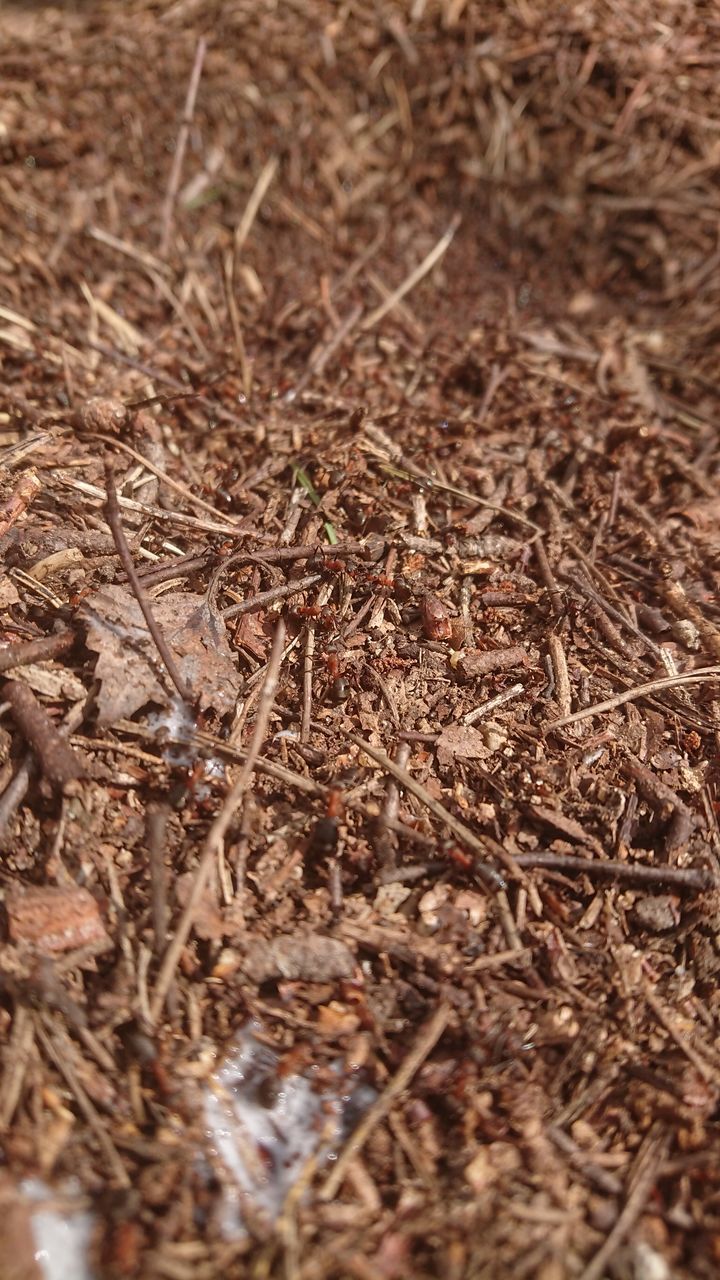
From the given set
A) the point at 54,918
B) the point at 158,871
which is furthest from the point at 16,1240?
the point at 158,871

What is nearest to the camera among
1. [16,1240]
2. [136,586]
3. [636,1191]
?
[16,1240]

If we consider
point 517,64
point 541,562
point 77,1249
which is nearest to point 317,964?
point 77,1249

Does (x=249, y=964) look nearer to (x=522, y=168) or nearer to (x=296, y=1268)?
(x=296, y=1268)

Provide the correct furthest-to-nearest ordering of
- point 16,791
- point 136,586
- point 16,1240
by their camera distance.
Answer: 1. point 136,586
2. point 16,791
3. point 16,1240

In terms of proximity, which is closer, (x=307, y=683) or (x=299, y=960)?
(x=299, y=960)

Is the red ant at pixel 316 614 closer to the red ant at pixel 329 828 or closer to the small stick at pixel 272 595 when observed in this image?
the small stick at pixel 272 595

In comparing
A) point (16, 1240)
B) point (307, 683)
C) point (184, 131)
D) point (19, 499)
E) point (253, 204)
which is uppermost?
point (184, 131)

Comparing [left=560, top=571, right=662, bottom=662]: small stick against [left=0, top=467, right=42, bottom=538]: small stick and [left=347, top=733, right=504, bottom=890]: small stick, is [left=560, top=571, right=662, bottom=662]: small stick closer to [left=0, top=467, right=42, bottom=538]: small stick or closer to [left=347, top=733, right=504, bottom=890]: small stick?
[left=347, top=733, right=504, bottom=890]: small stick

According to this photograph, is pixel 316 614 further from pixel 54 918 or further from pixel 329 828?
pixel 54 918
